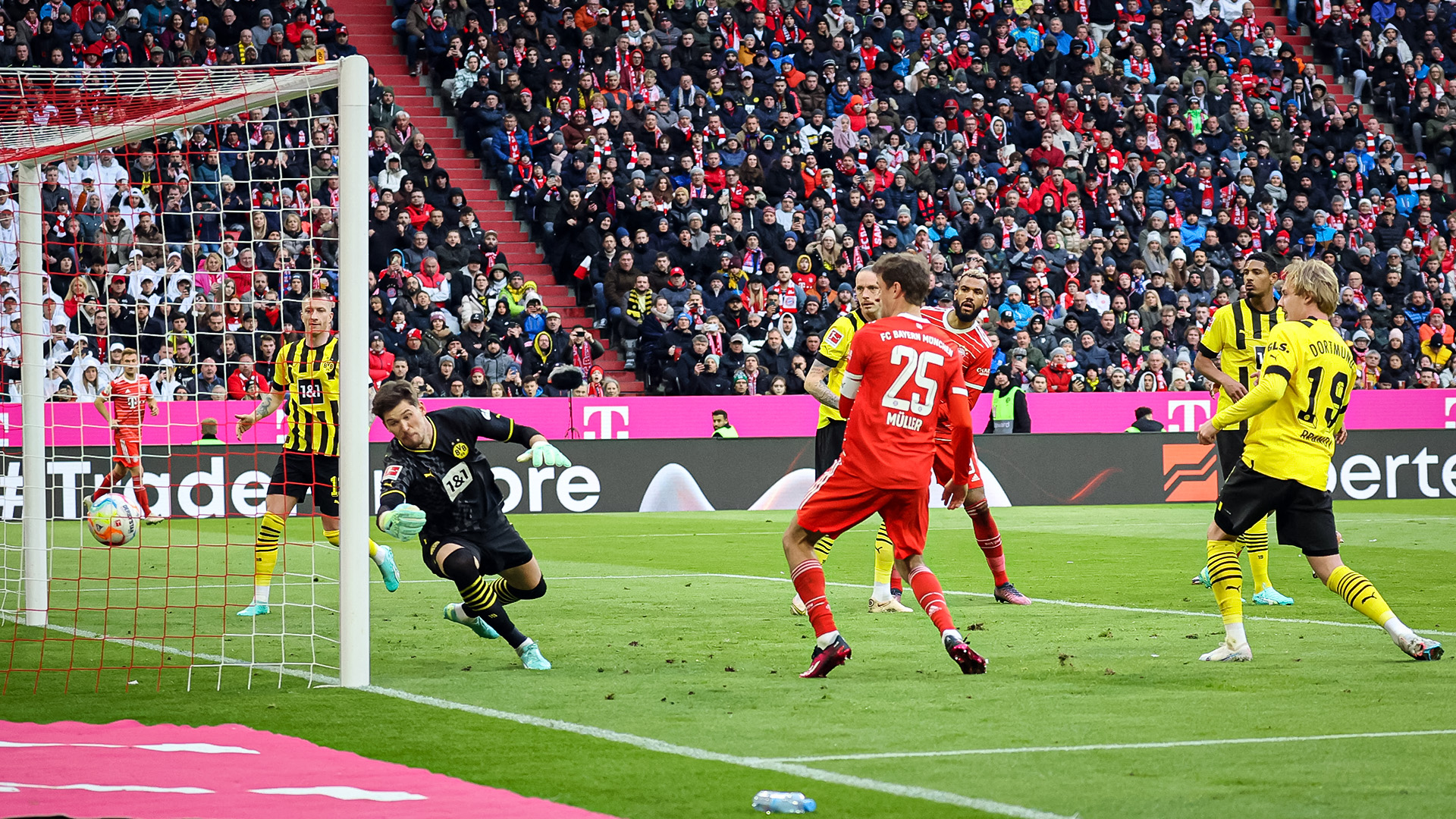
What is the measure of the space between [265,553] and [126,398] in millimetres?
7210

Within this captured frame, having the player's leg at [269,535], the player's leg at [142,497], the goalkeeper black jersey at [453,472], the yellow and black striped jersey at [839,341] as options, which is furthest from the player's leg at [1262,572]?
the player's leg at [142,497]

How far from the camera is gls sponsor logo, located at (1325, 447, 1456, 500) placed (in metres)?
22.3

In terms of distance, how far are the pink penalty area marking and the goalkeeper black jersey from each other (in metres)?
1.89

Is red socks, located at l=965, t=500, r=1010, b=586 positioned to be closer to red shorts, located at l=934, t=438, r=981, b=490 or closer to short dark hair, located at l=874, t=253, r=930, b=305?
red shorts, located at l=934, t=438, r=981, b=490

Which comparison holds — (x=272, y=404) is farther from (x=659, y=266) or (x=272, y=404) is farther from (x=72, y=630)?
(x=659, y=266)

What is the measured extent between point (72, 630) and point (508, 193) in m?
16.8

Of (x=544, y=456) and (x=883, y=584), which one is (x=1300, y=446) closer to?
(x=883, y=584)

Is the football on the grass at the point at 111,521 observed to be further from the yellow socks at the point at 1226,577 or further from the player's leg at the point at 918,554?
the yellow socks at the point at 1226,577

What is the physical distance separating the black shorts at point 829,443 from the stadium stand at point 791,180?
10550 mm

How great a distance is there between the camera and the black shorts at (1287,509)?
7793 mm

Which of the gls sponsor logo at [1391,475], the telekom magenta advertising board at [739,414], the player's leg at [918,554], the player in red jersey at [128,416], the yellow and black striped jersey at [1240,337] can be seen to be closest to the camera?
the player's leg at [918,554]

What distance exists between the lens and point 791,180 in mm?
26016

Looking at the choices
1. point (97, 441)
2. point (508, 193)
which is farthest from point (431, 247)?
point (97, 441)

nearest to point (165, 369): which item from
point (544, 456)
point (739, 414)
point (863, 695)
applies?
point (739, 414)
